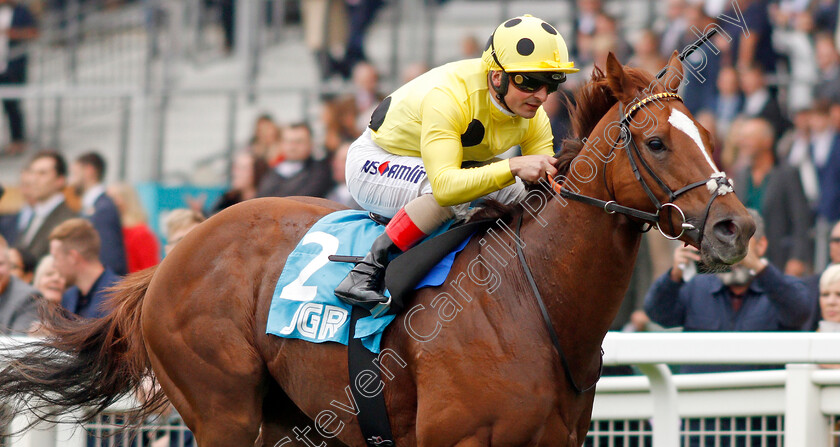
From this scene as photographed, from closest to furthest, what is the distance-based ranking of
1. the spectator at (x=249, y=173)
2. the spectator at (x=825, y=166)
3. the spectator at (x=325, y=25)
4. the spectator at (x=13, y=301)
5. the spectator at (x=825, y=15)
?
the spectator at (x=13, y=301) < the spectator at (x=825, y=166) < the spectator at (x=249, y=173) < the spectator at (x=825, y=15) < the spectator at (x=325, y=25)

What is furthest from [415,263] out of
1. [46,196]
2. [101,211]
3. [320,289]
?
[46,196]

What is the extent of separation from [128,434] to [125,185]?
14.1 ft

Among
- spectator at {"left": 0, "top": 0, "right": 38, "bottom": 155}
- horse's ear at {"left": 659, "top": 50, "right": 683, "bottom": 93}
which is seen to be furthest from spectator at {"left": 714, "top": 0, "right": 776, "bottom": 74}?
spectator at {"left": 0, "top": 0, "right": 38, "bottom": 155}

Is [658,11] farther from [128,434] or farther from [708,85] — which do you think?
[128,434]

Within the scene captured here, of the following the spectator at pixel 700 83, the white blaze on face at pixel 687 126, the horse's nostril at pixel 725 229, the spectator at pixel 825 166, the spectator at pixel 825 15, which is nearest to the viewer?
the horse's nostril at pixel 725 229

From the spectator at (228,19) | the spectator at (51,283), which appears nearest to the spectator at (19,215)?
the spectator at (51,283)

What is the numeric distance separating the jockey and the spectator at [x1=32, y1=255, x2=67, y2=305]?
2.86 meters

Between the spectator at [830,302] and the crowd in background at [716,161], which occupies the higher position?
the crowd in background at [716,161]

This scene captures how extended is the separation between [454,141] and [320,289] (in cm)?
81

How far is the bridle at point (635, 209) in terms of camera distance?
347 cm

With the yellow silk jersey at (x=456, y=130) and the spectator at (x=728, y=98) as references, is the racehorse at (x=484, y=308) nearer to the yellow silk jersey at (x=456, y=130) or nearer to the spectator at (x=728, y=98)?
the yellow silk jersey at (x=456, y=130)

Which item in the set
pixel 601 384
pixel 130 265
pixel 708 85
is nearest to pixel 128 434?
pixel 601 384

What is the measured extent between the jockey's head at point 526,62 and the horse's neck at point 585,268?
0.40 metres

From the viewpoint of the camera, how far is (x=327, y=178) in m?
8.59
